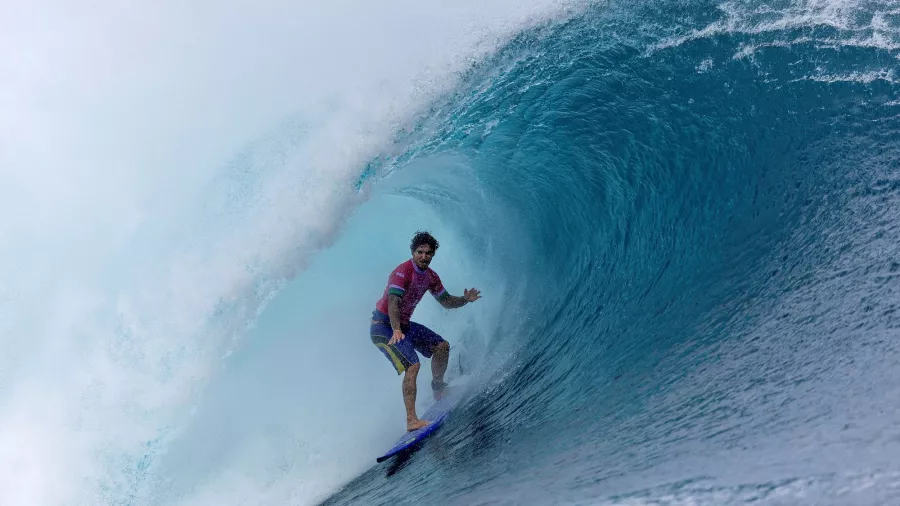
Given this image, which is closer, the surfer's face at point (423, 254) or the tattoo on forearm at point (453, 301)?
the surfer's face at point (423, 254)

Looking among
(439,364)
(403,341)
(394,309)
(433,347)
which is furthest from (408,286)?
(439,364)

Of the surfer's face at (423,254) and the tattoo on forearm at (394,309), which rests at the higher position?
the surfer's face at (423,254)

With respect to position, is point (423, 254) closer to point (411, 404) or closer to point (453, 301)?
point (453, 301)

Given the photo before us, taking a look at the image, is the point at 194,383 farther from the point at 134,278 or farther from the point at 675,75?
the point at 675,75

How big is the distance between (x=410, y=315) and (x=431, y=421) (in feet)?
3.03

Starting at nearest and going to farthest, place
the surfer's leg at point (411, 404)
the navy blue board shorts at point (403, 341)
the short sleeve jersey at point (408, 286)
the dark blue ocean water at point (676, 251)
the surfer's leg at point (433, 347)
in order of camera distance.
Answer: the dark blue ocean water at point (676, 251) < the short sleeve jersey at point (408, 286) < the surfer's leg at point (411, 404) < the navy blue board shorts at point (403, 341) < the surfer's leg at point (433, 347)

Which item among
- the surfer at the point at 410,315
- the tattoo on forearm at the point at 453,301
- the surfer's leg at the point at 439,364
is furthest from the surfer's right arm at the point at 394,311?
the surfer's leg at the point at 439,364

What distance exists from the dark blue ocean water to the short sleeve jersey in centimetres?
104

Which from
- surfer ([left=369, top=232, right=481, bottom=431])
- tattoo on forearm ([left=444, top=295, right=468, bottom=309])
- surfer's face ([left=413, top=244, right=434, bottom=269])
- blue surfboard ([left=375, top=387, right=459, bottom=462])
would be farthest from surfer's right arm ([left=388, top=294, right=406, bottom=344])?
blue surfboard ([left=375, top=387, right=459, bottom=462])

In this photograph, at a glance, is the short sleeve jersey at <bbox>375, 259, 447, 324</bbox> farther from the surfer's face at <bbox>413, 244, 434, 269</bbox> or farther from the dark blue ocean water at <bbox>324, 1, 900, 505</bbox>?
the dark blue ocean water at <bbox>324, 1, 900, 505</bbox>

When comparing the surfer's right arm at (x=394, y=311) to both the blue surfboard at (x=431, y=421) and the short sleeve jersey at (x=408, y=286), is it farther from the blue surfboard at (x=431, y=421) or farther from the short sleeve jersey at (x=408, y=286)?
the blue surfboard at (x=431, y=421)

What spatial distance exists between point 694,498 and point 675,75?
18.2 ft

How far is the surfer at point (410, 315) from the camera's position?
561 centimetres

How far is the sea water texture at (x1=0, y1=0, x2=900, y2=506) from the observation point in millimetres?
4277
